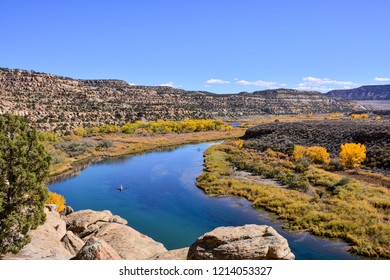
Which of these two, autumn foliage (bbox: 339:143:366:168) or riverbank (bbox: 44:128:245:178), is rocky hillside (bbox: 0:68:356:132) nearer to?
riverbank (bbox: 44:128:245:178)

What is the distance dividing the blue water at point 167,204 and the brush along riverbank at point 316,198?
144cm

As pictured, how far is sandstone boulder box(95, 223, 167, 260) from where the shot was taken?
61.7 feet

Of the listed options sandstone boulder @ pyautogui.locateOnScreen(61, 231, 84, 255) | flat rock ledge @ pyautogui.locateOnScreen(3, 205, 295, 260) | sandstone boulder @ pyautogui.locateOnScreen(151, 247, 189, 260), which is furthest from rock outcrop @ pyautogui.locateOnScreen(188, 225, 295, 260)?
sandstone boulder @ pyautogui.locateOnScreen(61, 231, 84, 255)

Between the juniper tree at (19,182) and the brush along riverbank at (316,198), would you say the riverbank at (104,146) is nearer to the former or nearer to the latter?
the brush along riverbank at (316,198)

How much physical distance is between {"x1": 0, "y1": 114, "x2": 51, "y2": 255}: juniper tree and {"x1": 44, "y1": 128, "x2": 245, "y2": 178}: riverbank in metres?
37.2

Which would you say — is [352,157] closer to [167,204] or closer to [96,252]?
[167,204]

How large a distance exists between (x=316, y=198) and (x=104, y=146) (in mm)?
57404

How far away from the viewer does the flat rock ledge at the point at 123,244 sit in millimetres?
13358

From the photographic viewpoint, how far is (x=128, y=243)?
20.0 metres

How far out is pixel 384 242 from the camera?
2564 centimetres

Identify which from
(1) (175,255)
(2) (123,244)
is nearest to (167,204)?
(2) (123,244)

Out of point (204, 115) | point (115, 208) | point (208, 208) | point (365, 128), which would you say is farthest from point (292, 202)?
point (204, 115)

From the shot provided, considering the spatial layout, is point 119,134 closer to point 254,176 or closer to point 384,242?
point 254,176

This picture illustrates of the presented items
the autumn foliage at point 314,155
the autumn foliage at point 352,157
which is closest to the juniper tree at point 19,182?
the autumn foliage at point 352,157
